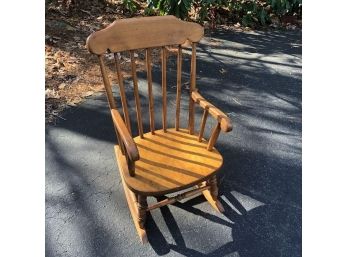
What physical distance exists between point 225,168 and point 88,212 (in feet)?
3.89

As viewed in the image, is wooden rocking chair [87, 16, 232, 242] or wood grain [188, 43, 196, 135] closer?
wooden rocking chair [87, 16, 232, 242]

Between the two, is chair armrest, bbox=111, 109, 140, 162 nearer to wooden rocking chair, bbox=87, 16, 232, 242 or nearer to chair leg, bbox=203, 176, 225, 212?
wooden rocking chair, bbox=87, 16, 232, 242

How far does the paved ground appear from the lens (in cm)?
214

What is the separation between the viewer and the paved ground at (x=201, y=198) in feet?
7.01

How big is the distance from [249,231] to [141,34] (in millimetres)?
1522

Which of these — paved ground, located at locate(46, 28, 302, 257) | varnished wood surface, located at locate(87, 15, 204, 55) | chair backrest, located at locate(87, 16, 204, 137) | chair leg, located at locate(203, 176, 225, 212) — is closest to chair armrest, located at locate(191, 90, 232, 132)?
chair backrest, located at locate(87, 16, 204, 137)

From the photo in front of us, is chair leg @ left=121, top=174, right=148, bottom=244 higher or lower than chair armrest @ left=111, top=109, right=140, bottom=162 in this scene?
lower

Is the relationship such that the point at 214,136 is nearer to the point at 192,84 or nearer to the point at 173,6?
the point at 192,84

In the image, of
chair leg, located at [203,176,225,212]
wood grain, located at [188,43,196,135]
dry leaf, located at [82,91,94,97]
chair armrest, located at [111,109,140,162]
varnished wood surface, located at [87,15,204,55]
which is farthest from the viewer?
dry leaf, located at [82,91,94,97]

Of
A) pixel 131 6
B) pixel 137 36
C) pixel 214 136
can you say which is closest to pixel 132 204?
pixel 214 136

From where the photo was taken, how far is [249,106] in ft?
11.7

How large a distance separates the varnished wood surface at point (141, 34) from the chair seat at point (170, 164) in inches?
26.4

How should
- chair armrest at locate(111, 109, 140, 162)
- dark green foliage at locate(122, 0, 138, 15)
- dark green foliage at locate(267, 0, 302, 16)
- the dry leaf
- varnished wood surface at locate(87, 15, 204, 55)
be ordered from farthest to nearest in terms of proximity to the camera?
dark green foliage at locate(267, 0, 302, 16), dark green foliage at locate(122, 0, 138, 15), the dry leaf, varnished wood surface at locate(87, 15, 204, 55), chair armrest at locate(111, 109, 140, 162)

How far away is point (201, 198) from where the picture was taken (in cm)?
245
